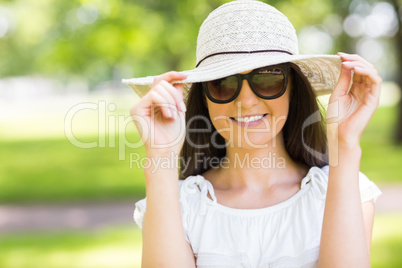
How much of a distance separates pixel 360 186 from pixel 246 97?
1.86 ft

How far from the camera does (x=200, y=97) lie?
2.22m

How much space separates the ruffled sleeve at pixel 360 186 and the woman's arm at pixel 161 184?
585 mm

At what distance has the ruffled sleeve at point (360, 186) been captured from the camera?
1.91 metres

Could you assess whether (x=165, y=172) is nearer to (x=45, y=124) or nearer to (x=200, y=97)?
(x=200, y=97)

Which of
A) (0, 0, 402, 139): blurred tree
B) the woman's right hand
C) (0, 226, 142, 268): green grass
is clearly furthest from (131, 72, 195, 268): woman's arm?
(0, 0, 402, 139): blurred tree

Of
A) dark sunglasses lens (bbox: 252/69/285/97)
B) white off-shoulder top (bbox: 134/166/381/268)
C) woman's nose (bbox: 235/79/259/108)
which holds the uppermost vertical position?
dark sunglasses lens (bbox: 252/69/285/97)

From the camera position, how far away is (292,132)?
2213 millimetres

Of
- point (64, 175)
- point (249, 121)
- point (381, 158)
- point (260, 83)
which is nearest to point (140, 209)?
point (249, 121)

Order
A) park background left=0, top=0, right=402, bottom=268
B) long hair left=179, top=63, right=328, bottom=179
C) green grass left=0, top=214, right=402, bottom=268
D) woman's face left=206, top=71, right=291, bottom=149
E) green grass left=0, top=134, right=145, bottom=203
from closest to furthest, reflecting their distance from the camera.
→ woman's face left=206, top=71, right=291, bottom=149, long hair left=179, top=63, right=328, bottom=179, green grass left=0, top=214, right=402, bottom=268, park background left=0, top=0, right=402, bottom=268, green grass left=0, top=134, right=145, bottom=203

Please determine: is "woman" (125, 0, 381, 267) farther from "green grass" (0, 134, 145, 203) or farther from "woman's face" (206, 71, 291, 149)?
"green grass" (0, 134, 145, 203)

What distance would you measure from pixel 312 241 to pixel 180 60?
21349mm

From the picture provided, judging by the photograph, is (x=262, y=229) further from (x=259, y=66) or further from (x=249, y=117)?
(x=259, y=66)

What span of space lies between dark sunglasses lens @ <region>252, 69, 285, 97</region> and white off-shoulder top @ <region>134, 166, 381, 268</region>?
15.4 inches

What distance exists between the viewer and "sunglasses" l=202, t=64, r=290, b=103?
1.88 metres
